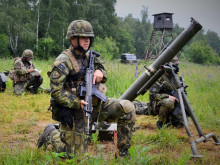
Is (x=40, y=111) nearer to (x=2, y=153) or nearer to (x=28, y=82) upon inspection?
(x=28, y=82)

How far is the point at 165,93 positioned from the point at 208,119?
1.19 m

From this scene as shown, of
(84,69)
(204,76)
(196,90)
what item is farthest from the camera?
(204,76)

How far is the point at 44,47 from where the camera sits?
29641 millimetres

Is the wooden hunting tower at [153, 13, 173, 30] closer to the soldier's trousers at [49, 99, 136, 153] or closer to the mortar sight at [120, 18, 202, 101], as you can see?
the mortar sight at [120, 18, 202, 101]

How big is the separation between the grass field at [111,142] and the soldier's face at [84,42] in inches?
57.4

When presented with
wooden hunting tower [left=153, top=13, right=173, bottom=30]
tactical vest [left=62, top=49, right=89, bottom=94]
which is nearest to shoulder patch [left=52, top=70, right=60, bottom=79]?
tactical vest [left=62, top=49, right=89, bottom=94]

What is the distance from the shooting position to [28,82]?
950 centimetres

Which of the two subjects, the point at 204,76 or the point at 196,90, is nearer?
the point at 196,90

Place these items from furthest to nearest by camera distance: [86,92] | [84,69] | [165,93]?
1. [165,93]
2. [84,69]
3. [86,92]

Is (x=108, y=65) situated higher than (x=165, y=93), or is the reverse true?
(x=108, y=65)

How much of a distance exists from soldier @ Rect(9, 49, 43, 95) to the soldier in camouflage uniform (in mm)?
5763

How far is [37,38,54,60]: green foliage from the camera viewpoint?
29084 mm

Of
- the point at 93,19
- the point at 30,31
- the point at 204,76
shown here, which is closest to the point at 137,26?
the point at 93,19

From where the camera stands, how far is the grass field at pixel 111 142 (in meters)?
3.02
